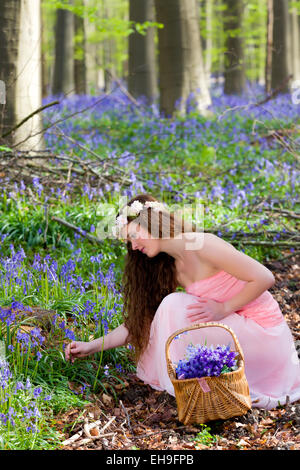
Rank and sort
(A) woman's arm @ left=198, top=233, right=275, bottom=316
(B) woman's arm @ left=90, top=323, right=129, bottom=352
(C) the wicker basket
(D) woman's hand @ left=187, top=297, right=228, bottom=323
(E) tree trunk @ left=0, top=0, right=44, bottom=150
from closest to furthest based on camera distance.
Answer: (C) the wicker basket
(A) woman's arm @ left=198, top=233, right=275, bottom=316
(D) woman's hand @ left=187, top=297, right=228, bottom=323
(B) woman's arm @ left=90, top=323, right=129, bottom=352
(E) tree trunk @ left=0, top=0, right=44, bottom=150

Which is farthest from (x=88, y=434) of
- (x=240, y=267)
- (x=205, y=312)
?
(x=240, y=267)

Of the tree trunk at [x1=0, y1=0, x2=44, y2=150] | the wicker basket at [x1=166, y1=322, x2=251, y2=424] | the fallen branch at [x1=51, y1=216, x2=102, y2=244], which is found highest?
the tree trunk at [x1=0, y1=0, x2=44, y2=150]

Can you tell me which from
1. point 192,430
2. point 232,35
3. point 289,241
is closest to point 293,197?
point 289,241

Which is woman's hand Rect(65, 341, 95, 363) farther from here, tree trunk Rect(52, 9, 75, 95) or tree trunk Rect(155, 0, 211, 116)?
tree trunk Rect(52, 9, 75, 95)

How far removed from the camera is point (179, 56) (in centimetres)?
1120

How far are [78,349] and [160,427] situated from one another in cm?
63

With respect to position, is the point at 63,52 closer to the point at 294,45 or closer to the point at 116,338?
the point at 294,45

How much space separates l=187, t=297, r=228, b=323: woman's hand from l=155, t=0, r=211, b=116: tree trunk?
8.31 metres

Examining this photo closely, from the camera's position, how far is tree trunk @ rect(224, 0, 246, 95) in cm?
1513

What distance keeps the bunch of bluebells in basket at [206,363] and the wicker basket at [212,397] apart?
1.9 inches

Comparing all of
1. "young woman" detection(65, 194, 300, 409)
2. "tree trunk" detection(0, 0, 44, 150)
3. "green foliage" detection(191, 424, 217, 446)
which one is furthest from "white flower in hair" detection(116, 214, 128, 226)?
"tree trunk" detection(0, 0, 44, 150)

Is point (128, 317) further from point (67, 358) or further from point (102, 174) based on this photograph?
point (102, 174)

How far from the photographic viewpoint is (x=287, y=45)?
15688mm

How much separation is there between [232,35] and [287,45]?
5.29 feet
